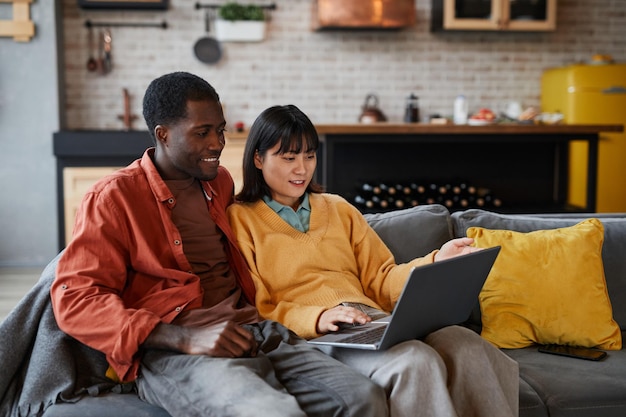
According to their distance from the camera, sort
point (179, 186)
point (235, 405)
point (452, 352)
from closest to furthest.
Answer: point (235, 405)
point (452, 352)
point (179, 186)

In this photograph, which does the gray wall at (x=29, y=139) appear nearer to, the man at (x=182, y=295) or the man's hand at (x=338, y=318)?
the man at (x=182, y=295)

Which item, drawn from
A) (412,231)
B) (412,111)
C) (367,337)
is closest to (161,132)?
(367,337)

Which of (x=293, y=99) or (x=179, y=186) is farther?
(x=293, y=99)

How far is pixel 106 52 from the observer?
6191mm

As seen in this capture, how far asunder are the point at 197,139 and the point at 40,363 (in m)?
0.69

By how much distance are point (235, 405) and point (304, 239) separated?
0.74 meters

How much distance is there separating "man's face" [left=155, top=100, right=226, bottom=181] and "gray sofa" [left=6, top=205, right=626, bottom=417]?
2.03 feet

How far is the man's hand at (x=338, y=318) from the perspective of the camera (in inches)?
77.2

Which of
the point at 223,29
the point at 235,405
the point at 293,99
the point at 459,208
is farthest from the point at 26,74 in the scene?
the point at 235,405

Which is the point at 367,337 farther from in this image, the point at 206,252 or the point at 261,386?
the point at 206,252

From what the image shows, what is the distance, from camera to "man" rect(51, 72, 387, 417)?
1730mm

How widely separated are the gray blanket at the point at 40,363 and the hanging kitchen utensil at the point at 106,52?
4560mm

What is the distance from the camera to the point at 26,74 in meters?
5.88

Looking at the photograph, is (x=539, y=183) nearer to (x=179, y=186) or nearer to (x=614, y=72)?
(x=614, y=72)
